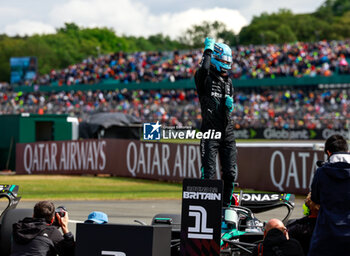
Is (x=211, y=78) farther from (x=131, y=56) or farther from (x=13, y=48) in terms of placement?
(x=13, y=48)

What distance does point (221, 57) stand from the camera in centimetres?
671

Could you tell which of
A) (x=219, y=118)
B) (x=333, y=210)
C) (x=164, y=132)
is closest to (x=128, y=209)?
(x=219, y=118)

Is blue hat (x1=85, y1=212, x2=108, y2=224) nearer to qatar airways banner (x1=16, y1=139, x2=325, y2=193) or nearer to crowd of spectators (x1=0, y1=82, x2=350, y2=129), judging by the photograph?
qatar airways banner (x1=16, y1=139, x2=325, y2=193)

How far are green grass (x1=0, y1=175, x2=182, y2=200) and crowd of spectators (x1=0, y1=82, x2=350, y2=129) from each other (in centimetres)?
1546

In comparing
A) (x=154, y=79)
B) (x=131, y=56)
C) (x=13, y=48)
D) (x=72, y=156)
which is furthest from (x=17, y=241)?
(x=13, y=48)

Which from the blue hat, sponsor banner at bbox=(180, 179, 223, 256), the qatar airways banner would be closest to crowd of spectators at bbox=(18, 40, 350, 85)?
the qatar airways banner

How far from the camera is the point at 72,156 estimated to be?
902 inches

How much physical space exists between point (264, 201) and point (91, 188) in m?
11.1

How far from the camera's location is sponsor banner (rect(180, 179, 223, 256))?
5.27 meters

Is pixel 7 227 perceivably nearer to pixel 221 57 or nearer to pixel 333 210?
pixel 221 57

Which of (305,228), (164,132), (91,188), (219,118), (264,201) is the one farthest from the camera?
(91,188)

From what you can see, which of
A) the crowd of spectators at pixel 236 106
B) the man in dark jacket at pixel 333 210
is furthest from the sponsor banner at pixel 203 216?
the crowd of spectators at pixel 236 106

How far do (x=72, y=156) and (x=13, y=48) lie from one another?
340ft

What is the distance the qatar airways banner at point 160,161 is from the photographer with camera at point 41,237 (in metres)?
11.0
